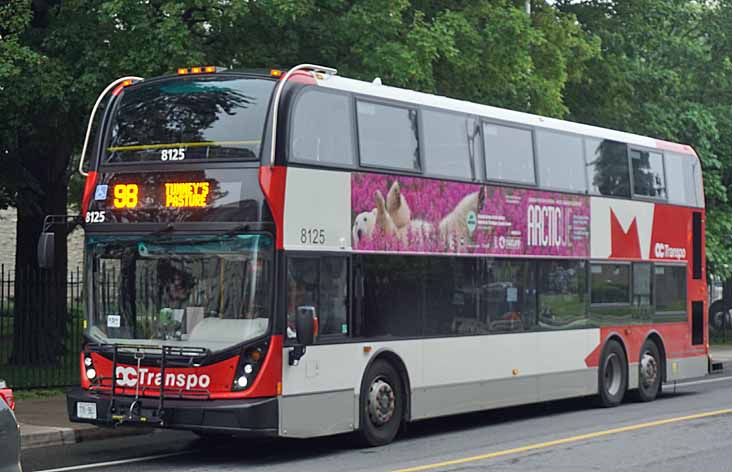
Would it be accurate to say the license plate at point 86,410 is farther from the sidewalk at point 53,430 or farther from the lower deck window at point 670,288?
the lower deck window at point 670,288

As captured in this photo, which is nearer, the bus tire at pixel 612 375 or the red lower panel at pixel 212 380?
the red lower panel at pixel 212 380

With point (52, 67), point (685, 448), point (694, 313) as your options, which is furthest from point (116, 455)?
point (694, 313)

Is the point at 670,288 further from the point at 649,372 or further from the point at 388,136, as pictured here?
the point at 388,136

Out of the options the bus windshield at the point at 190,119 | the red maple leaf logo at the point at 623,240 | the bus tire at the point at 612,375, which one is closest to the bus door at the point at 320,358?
the bus windshield at the point at 190,119

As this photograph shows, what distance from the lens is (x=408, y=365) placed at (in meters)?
15.5

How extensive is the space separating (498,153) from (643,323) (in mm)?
5000

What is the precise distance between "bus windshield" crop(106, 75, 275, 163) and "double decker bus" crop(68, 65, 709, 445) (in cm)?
2

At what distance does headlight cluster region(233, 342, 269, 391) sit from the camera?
13297 millimetres

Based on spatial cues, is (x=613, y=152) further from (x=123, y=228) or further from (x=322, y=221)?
(x=123, y=228)

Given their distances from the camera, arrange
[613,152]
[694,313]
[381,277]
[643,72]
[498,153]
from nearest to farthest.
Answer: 1. [381,277]
2. [498,153]
3. [613,152]
4. [694,313]
5. [643,72]

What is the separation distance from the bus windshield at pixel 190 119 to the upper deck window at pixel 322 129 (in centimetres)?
40

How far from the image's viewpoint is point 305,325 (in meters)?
13.4

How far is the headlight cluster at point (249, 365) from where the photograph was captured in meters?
13.3

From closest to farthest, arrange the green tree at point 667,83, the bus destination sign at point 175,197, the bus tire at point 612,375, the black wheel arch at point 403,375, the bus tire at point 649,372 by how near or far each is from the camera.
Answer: the bus destination sign at point 175,197 < the black wheel arch at point 403,375 < the bus tire at point 612,375 < the bus tire at point 649,372 < the green tree at point 667,83
